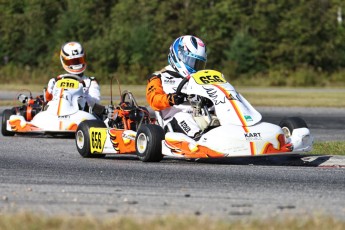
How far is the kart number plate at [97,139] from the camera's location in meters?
12.9

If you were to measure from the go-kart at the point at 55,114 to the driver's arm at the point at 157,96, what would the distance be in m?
4.44

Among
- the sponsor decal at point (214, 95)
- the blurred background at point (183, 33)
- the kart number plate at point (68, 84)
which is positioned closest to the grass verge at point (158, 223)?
the sponsor decal at point (214, 95)

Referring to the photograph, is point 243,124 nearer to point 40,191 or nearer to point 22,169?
point 22,169

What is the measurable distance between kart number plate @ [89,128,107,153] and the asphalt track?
0.59 feet

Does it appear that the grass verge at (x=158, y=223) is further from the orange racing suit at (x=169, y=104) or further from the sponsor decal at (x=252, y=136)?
the orange racing suit at (x=169, y=104)

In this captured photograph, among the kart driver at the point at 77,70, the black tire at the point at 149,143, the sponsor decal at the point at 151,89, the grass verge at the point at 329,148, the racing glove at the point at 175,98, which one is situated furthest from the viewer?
the kart driver at the point at 77,70

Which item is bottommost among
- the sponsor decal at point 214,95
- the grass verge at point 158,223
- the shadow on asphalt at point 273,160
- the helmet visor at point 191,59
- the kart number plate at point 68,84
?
the shadow on asphalt at point 273,160

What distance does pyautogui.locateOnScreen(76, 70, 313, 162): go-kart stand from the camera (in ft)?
37.2

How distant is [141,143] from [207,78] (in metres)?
1.09

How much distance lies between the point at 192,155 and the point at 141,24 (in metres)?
36.8

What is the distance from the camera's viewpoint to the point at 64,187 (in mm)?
8961

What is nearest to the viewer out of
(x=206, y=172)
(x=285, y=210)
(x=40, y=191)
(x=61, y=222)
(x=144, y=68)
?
(x=61, y=222)

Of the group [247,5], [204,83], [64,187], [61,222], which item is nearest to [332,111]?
[204,83]

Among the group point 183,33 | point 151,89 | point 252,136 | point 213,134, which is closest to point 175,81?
point 151,89
